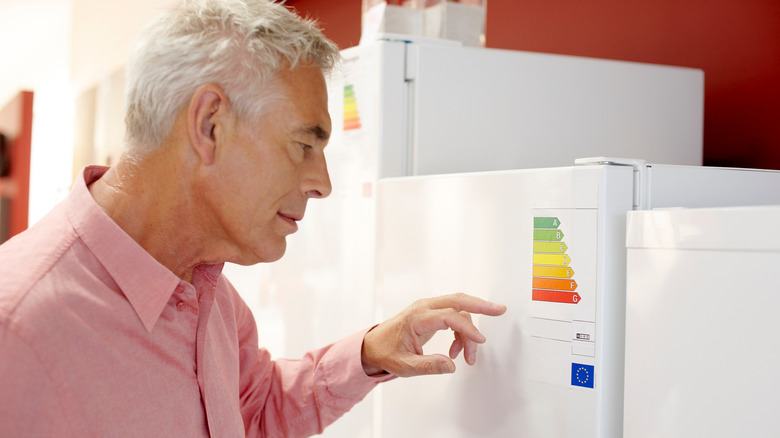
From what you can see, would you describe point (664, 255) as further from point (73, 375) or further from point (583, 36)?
point (583, 36)

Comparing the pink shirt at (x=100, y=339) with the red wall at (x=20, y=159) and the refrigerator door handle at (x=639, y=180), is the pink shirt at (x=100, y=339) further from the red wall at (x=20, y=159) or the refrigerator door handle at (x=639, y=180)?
the red wall at (x=20, y=159)

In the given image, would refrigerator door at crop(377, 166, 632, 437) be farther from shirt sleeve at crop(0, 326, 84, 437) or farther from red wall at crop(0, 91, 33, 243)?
red wall at crop(0, 91, 33, 243)

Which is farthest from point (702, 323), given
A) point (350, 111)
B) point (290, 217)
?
point (350, 111)

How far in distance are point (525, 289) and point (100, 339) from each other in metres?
0.57

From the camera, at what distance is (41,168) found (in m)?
5.45

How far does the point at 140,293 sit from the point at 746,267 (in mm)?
670

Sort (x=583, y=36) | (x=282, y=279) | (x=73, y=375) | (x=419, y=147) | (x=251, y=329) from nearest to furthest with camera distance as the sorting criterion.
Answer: (x=73, y=375), (x=251, y=329), (x=419, y=147), (x=282, y=279), (x=583, y=36)

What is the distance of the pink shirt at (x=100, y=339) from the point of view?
85cm

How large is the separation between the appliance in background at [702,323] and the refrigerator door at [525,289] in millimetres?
44

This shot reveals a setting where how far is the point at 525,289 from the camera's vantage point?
1.18 metres

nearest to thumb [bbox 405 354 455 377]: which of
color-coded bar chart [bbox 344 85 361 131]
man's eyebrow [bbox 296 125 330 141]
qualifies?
man's eyebrow [bbox 296 125 330 141]

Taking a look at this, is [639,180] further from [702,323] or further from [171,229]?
[171,229]

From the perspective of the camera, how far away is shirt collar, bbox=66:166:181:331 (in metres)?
0.95

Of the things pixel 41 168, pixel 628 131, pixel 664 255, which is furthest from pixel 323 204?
pixel 41 168
